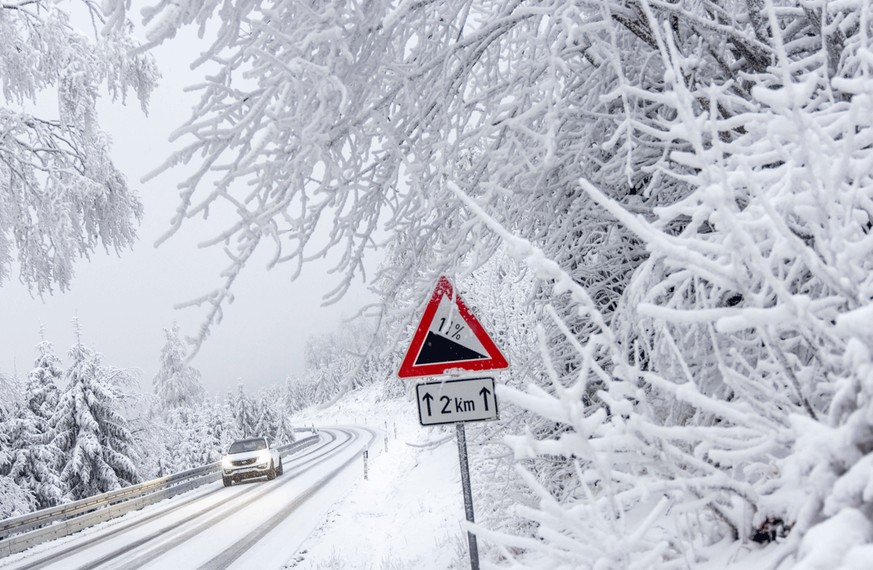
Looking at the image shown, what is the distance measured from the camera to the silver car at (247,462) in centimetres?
2233

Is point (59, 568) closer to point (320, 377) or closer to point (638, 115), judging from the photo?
point (638, 115)

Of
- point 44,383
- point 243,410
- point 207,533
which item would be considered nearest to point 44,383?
point 44,383

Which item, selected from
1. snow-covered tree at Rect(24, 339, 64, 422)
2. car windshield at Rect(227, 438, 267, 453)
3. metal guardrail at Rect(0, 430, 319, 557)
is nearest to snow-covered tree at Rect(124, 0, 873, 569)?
metal guardrail at Rect(0, 430, 319, 557)

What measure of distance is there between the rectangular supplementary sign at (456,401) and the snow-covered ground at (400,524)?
365 millimetres

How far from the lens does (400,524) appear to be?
12.2 metres

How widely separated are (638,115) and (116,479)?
2826 cm

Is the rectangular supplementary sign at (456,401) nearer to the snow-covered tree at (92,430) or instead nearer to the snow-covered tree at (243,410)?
the snow-covered tree at (92,430)

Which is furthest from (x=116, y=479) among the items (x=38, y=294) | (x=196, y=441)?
(x=38, y=294)

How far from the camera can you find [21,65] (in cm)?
794

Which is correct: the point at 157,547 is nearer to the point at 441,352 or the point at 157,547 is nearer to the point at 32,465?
the point at 441,352

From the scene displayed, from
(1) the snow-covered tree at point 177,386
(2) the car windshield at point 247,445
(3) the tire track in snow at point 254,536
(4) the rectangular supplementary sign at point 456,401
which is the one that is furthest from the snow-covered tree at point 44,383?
(4) the rectangular supplementary sign at point 456,401

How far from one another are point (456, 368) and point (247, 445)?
1971cm

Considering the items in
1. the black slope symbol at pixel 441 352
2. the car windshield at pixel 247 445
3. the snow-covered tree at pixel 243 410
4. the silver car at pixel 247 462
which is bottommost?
the snow-covered tree at pixel 243 410

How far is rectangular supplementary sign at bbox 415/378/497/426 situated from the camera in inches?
191
